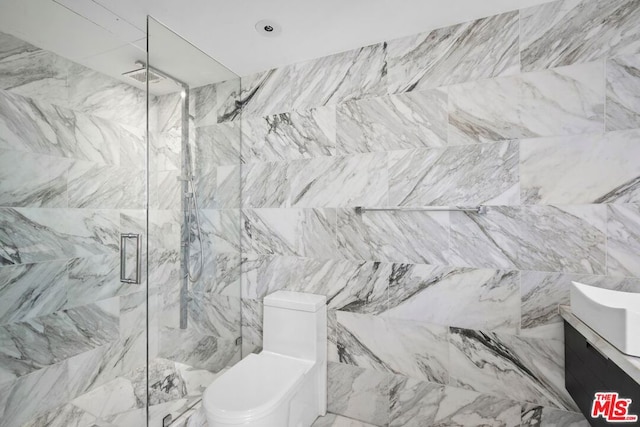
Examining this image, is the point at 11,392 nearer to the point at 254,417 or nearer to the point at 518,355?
the point at 254,417

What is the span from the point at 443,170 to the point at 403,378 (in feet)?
4.19

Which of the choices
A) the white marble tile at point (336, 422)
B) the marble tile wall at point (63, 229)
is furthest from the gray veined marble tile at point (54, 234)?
the white marble tile at point (336, 422)

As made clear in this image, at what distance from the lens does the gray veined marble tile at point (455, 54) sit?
1.62 metres

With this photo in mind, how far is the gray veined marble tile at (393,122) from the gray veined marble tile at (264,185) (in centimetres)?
48

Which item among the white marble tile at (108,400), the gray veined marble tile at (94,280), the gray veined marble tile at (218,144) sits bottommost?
the white marble tile at (108,400)

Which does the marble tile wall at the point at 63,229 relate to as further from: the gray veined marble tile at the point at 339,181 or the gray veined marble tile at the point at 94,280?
the gray veined marble tile at the point at 339,181

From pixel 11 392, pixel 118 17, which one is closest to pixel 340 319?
pixel 11 392

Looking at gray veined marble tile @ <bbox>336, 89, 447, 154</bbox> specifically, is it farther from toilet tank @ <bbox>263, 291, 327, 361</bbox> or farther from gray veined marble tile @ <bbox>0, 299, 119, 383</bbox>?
gray veined marble tile @ <bbox>0, 299, 119, 383</bbox>

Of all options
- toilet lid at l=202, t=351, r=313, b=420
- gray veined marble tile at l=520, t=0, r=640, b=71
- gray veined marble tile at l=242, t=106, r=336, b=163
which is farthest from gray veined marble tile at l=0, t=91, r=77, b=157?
gray veined marble tile at l=520, t=0, r=640, b=71

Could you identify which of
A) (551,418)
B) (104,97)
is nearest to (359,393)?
(551,418)

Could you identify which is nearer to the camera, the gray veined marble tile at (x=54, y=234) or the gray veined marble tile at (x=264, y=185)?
the gray veined marble tile at (x=54, y=234)

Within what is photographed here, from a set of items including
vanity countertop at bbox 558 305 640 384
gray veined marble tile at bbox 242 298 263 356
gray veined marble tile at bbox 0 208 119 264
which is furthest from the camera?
gray veined marble tile at bbox 242 298 263 356

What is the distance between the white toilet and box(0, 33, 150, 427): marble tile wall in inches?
30.6

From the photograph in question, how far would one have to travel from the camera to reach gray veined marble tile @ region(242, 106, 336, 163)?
6.64ft
